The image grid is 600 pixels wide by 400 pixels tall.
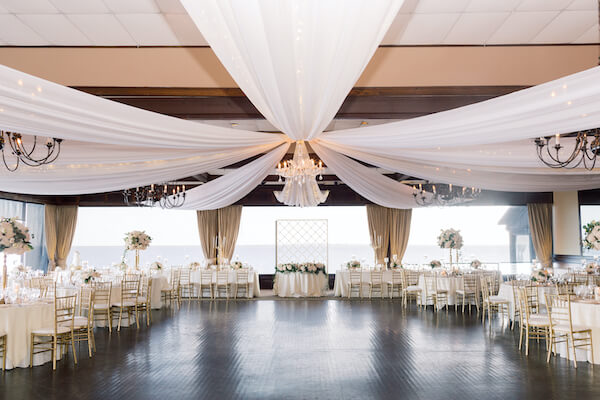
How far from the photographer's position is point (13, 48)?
4.88 m

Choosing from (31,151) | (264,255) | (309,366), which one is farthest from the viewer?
(264,255)

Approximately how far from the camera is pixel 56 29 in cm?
449

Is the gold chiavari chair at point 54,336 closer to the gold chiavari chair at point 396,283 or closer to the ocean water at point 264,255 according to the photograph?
the gold chiavari chair at point 396,283

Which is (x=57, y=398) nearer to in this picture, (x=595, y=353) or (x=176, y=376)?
(x=176, y=376)

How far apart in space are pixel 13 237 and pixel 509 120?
21.0ft

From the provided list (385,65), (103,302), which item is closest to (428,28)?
(385,65)

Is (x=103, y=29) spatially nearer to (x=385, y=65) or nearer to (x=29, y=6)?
(x=29, y=6)

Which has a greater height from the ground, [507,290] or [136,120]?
[136,120]

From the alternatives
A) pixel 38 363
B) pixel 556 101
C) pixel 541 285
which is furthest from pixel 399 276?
pixel 556 101

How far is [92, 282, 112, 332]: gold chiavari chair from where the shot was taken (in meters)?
7.80

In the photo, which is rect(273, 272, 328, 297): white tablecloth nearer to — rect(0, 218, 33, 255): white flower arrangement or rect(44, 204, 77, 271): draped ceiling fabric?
rect(44, 204, 77, 271): draped ceiling fabric

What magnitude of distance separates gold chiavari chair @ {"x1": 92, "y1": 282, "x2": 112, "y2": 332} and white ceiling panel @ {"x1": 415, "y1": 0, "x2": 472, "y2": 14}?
250 inches

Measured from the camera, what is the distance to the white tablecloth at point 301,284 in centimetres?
1260

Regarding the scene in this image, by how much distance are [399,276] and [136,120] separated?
1003cm
